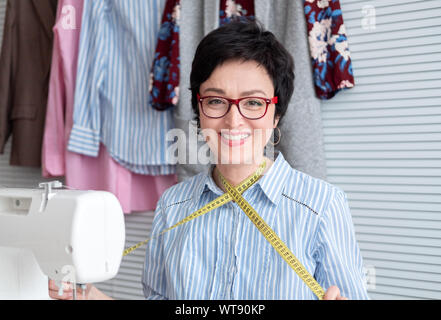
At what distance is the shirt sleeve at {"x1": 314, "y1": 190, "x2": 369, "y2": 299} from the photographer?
47.4 inches

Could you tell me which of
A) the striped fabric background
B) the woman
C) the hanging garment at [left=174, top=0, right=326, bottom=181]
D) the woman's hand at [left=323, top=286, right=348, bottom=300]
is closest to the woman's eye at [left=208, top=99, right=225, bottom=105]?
the woman

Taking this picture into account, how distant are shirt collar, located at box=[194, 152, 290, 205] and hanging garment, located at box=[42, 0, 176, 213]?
3.84ft

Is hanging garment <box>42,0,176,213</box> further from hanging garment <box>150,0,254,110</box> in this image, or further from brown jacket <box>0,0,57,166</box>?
hanging garment <box>150,0,254,110</box>

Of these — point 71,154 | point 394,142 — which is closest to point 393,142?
point 394,142

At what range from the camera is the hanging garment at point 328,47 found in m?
2.05

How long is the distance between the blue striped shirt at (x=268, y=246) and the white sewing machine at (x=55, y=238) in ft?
1.20

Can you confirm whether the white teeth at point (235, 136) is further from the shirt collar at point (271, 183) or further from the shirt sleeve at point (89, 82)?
the shirt sleeve at point (89, 82)

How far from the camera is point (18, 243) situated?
3.32 ft

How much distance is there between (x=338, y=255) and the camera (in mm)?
Answer: 1229

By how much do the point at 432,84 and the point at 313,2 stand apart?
0.68m

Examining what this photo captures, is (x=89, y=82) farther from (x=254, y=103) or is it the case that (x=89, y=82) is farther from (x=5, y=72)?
(x=254, y=103)
